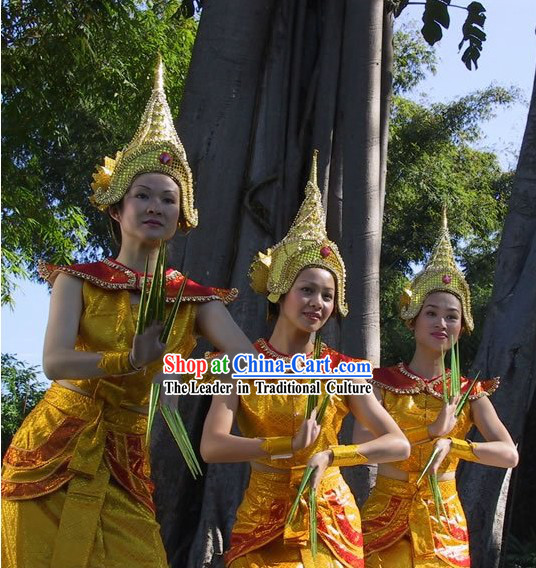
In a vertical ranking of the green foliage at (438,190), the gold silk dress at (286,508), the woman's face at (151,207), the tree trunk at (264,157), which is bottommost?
the gold silk dress at (286,508)

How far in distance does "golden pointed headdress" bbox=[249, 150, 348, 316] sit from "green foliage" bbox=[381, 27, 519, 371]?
1032cm

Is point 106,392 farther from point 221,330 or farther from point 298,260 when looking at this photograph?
point 298,260

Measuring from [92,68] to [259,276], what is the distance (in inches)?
249

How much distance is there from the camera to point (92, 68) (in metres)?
11.2

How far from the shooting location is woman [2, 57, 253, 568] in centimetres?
436

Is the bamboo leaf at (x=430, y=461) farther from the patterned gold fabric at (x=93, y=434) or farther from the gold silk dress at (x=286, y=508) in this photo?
the patterned gold fabric at (x=93, y=434)

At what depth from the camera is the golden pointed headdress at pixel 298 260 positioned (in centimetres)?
520

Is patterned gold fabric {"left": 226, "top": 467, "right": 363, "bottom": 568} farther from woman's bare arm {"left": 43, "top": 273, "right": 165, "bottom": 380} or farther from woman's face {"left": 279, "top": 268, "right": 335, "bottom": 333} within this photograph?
woman's bare arm {"left": 43, "top": 273, "right": 165, "bottom": 380}

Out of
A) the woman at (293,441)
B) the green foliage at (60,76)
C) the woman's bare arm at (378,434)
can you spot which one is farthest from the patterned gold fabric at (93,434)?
the green foliage at (60,76)

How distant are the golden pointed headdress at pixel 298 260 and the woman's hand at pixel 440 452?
728 millimetres

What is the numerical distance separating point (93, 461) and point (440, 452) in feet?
5.45

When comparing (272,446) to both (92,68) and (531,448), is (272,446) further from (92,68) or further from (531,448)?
(531,448)

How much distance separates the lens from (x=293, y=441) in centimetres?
468

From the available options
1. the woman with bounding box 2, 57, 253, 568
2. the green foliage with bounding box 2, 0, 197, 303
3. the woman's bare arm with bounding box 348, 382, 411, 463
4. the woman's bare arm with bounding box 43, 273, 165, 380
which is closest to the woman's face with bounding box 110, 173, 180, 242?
the woman with bounding box 2, 57, 253, 568
